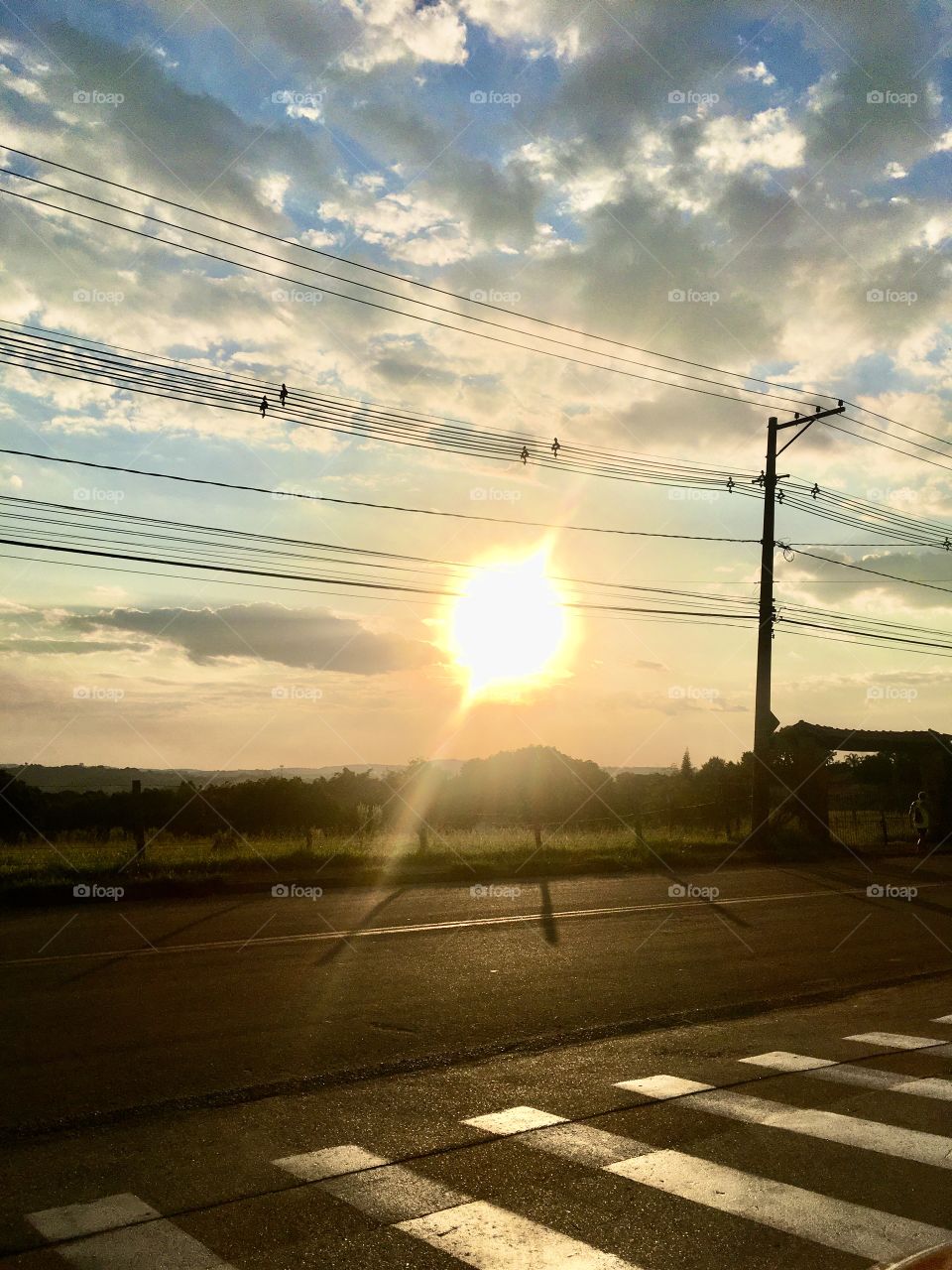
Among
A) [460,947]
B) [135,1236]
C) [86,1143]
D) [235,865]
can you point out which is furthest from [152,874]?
[135,1236]

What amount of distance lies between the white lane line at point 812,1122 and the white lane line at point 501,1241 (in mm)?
2011

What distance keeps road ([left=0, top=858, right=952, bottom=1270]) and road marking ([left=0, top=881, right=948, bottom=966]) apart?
100 millimetres

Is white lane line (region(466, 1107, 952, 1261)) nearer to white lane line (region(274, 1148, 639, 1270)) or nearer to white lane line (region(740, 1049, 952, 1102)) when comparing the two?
white lane line (region(274, 1148, 639, 1270))

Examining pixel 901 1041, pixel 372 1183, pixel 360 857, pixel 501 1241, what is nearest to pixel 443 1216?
pixel 501 1241

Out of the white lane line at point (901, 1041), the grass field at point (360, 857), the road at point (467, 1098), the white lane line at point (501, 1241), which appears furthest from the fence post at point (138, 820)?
the white lane line at point (501, 1241)

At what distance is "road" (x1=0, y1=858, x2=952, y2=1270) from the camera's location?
466cm

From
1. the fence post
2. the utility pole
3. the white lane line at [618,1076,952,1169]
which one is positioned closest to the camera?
the white lane line at [618,1076,952,1169]

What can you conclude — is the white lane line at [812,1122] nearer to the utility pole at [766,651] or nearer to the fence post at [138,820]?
the fence post at [138,820]

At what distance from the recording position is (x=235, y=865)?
867 inches

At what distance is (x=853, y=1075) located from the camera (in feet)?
24.1

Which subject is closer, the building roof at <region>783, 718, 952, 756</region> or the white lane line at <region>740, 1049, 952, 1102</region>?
the white lane line at <region>740, 1049, 952, 1102</region>

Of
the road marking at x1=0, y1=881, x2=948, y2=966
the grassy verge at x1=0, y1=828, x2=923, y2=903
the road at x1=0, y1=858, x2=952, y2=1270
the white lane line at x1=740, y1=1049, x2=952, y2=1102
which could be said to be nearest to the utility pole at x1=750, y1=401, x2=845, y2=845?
the grassy verge at x1=0, y1=828, x2=923, y2=903

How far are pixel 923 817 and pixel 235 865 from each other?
21092mm

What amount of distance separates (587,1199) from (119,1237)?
2.05 m
